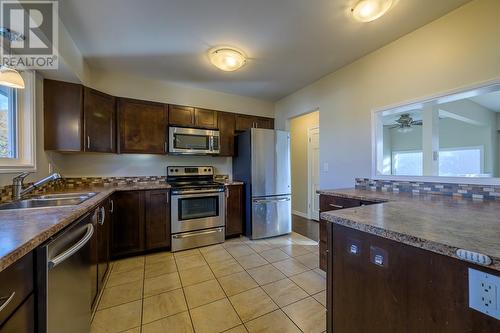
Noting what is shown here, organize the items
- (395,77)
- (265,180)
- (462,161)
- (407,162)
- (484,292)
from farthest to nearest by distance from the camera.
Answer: (407,162)
(462,161)
(265,180)
(395,77)
(484,292)

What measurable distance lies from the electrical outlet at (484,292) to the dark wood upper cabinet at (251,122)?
3.38 meters

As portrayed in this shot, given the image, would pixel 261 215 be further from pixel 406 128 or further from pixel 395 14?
pixel 406 128

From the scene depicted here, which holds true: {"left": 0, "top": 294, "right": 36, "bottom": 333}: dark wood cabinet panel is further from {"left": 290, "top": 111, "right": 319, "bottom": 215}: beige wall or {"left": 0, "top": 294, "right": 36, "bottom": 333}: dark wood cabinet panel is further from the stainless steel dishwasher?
{"left": 290, "top": 111, "right": 319, "bottom": 215}: beige wall

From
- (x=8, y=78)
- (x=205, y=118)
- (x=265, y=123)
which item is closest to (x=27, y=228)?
(x=8, y=78)

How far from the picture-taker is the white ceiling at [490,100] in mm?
3760

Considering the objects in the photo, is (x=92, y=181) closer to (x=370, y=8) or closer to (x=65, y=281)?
(x=65, y=281)

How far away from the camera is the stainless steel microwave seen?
310 cm

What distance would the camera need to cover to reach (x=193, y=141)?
10.7ft

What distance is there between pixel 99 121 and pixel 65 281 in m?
2.17

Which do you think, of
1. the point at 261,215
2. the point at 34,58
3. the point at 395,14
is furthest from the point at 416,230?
the point at 34,58

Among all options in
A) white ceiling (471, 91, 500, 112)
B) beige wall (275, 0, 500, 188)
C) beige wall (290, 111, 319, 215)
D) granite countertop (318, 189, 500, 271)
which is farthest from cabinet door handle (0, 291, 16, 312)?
white ceiling (471, 91, 500, 112)

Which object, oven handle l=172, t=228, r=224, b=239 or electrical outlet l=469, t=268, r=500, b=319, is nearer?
electrical outlet l=469, t=268, r=500, b=319

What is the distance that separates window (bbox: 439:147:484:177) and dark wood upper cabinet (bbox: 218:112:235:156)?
5.03 meters

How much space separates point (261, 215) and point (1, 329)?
9.37 feet
